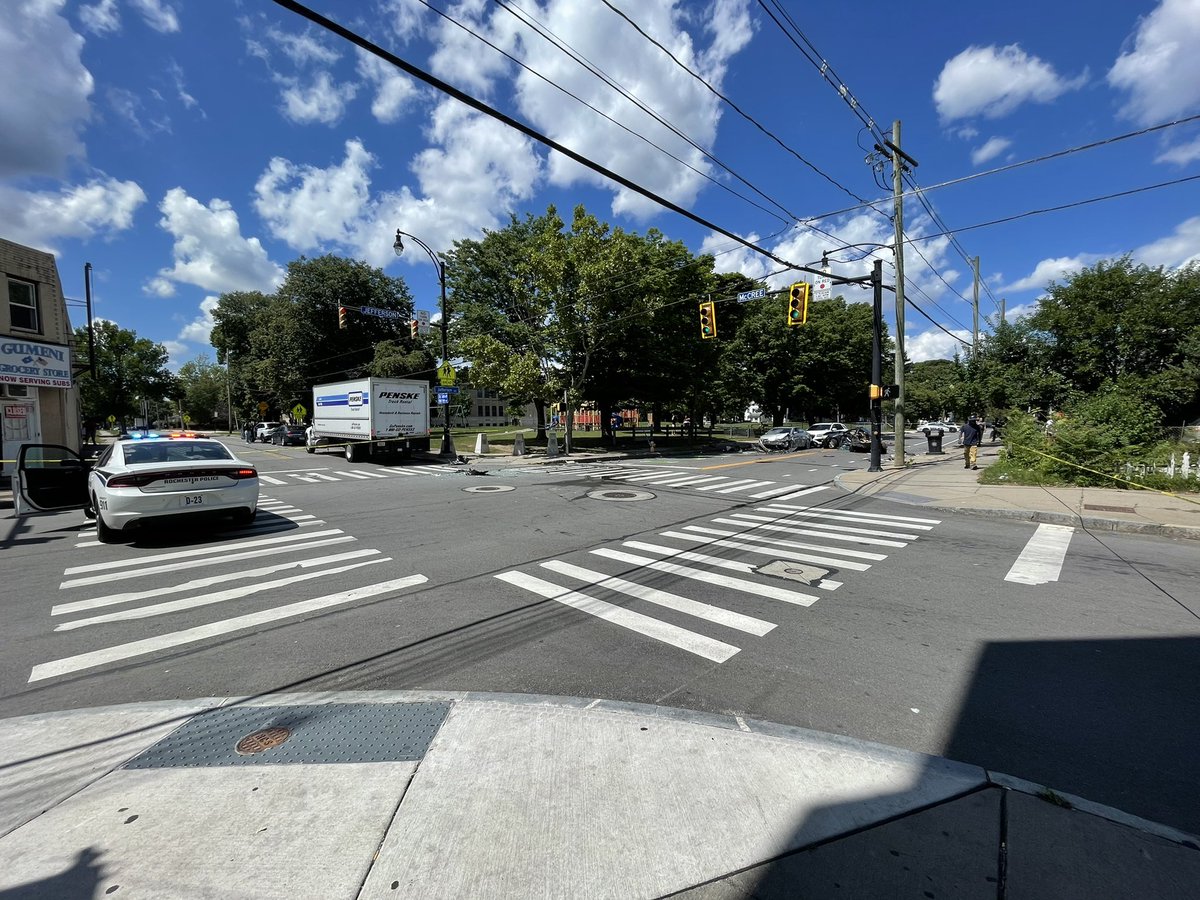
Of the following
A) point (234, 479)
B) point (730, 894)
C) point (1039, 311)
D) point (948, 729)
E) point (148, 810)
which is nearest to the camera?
point (730, 894)

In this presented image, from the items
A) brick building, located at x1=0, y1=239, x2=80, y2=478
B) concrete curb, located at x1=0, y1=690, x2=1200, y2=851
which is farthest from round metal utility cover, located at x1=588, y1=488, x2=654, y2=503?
brick building, located at x1=0, y1=239, x2=80, y2=478

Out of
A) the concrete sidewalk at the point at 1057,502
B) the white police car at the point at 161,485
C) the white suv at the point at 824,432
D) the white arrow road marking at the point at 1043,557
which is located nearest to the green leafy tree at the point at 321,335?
the white suv at the point at 824,432

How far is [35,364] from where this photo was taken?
56.9 ft

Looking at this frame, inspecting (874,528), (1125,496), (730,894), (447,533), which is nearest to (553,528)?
(447,533)

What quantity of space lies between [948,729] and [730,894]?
6.62 ft

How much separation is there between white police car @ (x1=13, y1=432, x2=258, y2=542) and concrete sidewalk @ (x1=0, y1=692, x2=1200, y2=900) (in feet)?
15.8

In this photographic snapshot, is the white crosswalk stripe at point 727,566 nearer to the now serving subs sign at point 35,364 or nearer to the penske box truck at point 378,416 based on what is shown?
the penske box truck at point 378,416

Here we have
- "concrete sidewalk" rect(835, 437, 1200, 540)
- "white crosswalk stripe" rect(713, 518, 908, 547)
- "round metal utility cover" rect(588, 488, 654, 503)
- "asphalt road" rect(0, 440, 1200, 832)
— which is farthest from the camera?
"round metal utility cover" rect(588, 488, 654, 503)

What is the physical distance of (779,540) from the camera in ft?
27.4

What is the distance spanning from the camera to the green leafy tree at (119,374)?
58.0 meters

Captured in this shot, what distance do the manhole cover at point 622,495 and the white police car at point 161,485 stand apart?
7181mm

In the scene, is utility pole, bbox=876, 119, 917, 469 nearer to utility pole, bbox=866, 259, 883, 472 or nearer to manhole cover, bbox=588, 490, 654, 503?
utility pole, bbox=866, 259, 883, 472

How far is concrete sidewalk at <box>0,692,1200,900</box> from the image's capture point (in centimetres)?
210

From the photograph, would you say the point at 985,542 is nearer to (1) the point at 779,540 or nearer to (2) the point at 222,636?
(1) the point at 779,540
